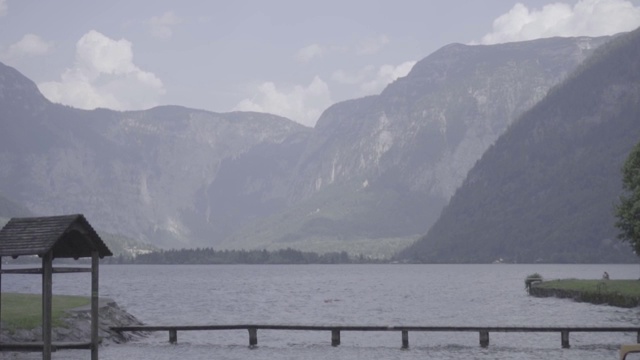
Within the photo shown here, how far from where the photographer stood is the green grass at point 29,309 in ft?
211

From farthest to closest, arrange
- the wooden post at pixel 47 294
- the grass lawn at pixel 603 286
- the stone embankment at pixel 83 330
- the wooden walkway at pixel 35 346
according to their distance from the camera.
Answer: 1. the grass lawn at pixel 603 286
2. the stone embankment at pixel 83 330
3. the wooden walkway at pixel 35 346
4. the wooden post at pixel 47 294

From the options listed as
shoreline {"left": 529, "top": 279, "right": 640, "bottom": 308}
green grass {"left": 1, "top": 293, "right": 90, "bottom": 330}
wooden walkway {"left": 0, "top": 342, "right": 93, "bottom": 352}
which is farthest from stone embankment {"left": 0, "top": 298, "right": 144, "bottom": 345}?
shoreline {"left": 529, "top": 279, "right": 640, "bottom": 308}

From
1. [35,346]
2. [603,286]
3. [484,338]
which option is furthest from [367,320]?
Answer: [35,346]

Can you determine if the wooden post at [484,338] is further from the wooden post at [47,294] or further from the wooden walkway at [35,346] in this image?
the wooden post at [47,294]

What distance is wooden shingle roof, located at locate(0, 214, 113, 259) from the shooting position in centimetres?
4606

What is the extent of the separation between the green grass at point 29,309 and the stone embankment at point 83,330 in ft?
1.95

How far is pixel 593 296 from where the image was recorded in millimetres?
115500

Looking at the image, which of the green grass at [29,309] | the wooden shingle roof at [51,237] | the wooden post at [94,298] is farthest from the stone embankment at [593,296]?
the wooden shingle roof at [51,237]

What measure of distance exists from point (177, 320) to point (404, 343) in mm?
39728

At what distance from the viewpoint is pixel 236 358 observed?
224ft

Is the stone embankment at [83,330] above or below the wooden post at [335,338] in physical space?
above

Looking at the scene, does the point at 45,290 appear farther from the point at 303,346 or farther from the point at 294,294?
the point at 294,294

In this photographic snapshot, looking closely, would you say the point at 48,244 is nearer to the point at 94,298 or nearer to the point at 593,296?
the point at 94,298

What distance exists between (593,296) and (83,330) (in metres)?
66.3
